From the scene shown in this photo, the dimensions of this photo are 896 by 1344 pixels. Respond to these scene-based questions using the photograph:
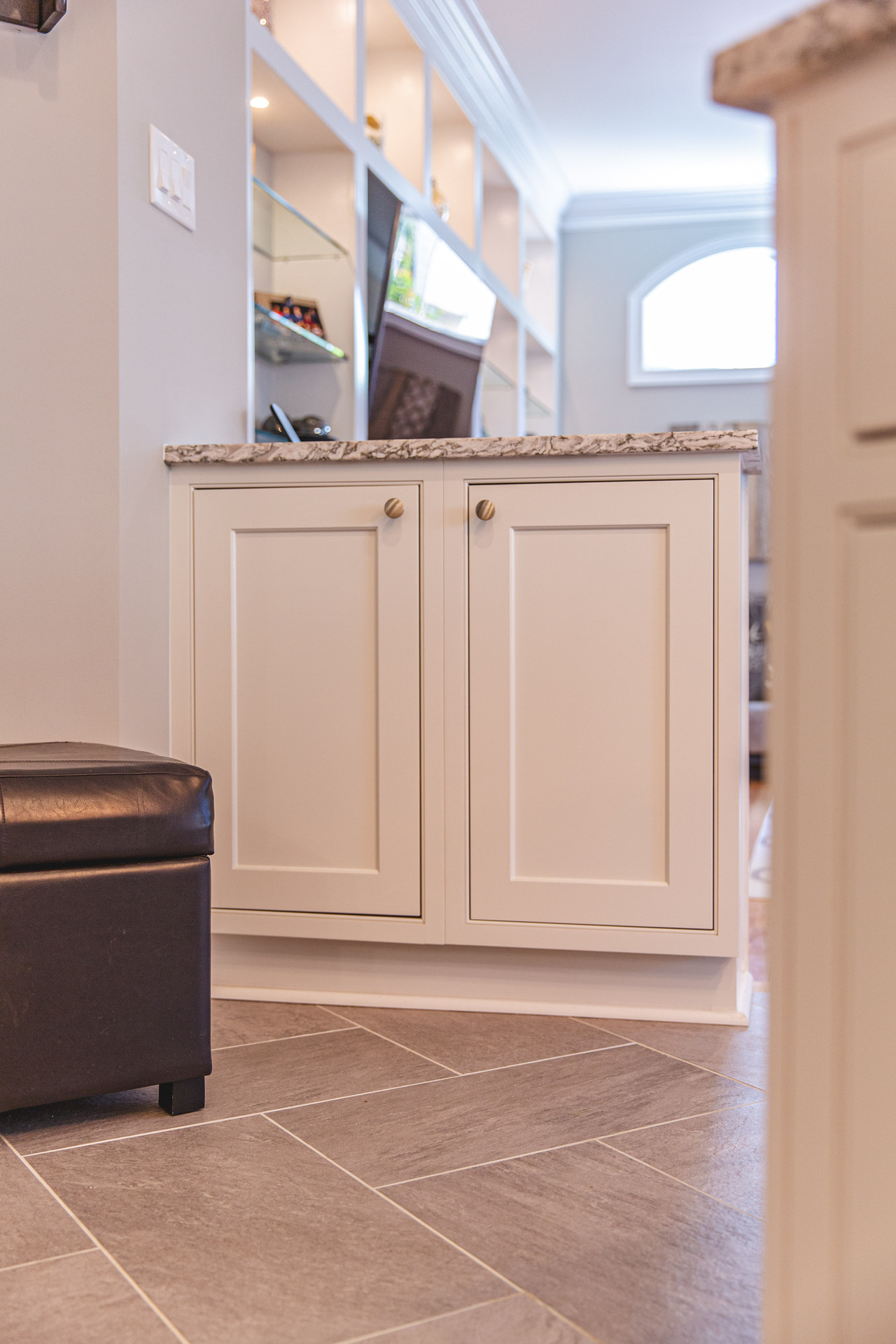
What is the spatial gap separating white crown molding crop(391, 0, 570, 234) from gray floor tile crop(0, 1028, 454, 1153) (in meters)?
3.12

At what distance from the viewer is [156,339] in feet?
6.40

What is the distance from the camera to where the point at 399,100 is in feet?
12.3

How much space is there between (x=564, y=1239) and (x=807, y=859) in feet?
1.96

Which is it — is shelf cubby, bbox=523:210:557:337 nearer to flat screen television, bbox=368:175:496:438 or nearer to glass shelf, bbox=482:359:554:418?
glass shelf, bbox=482:359:554:418

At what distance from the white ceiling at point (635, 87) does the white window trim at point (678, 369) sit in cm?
31

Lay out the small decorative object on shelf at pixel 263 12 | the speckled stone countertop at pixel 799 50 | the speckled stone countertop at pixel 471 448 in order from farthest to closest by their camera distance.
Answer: the small decorative object on shelf at pixel 263 12 → the speckled stone countertop at pixel 471 448 → the speckled stone countertop at pixel 799 50

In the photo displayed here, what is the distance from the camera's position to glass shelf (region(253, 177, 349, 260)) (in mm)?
2740

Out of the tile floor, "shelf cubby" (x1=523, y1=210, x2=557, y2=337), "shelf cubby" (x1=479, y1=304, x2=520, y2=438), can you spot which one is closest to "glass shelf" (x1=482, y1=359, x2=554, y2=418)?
"shelf cubby" (x1=479, y1=304, x2=520, y2=438)

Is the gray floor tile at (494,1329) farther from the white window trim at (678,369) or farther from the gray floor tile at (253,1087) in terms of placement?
the white window trim at (678,369)

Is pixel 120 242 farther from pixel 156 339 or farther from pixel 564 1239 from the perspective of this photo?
pixel 564 1239

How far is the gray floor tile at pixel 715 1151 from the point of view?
121 cm

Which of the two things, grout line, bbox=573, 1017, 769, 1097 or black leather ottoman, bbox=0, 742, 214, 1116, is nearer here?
black leather ottoman, bbox=0, 742, 214, 1116

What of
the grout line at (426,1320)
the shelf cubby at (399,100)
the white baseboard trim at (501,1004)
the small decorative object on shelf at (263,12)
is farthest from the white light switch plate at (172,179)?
the shelf cubby at (399,100)

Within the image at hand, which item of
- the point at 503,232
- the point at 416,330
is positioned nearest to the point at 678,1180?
the point at 416,330
